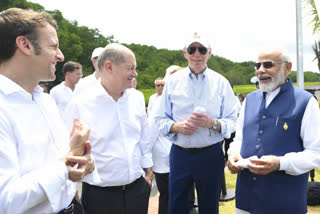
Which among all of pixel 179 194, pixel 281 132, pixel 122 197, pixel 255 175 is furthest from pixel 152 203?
pixel 281 132

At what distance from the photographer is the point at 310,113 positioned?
2.14 m

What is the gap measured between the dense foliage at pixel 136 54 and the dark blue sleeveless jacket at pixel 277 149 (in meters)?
12.1

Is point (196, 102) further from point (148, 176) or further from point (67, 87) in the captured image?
point (67, 87)

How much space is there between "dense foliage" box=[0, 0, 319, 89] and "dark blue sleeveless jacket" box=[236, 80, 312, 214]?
1214cm

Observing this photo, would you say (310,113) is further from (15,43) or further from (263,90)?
(15,43)

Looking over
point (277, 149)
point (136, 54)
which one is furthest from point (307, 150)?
point (136, 54)

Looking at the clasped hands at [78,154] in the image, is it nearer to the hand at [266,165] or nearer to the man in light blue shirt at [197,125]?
the hand at [266,165]

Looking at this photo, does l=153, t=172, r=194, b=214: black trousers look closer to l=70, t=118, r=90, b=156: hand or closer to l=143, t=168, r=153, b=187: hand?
l=143, t=168, r=153, b=187: hand

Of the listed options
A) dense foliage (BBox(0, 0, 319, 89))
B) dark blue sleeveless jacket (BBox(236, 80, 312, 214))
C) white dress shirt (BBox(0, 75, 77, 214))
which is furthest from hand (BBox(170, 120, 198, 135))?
dense foliage (BBox(0, 0, 319, 89))

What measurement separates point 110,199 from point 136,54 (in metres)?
46.6

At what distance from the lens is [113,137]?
92.9 inches

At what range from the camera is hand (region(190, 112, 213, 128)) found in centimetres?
276

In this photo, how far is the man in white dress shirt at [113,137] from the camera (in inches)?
90.9

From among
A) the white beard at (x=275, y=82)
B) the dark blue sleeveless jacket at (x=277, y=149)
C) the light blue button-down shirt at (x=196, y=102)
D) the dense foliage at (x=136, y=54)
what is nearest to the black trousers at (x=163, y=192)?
the light blue button-down shirt at (x=196, y=102)
